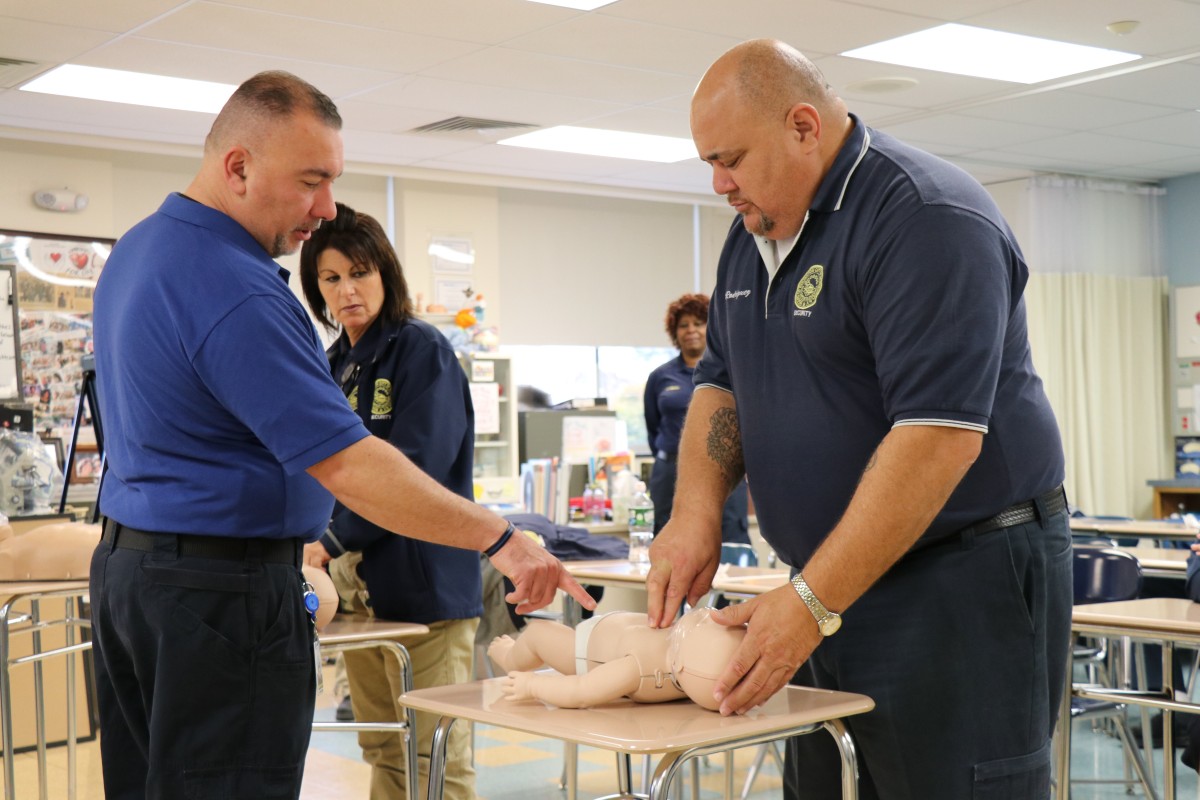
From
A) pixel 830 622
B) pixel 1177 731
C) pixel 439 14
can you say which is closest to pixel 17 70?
pixel 439 14

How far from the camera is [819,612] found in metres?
1.71

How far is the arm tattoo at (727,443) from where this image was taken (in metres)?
2.15

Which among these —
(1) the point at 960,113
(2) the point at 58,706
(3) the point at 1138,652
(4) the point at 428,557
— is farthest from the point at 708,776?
(1) the point at 960,113

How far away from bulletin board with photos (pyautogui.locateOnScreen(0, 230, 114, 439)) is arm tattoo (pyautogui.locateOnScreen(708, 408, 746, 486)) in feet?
18.2

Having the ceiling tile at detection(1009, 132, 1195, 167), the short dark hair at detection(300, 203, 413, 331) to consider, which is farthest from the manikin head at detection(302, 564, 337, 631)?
the ceiling tile at detection(1009, 132, 1195, 167)

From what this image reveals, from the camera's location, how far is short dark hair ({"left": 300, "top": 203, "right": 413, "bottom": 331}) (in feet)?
9.85

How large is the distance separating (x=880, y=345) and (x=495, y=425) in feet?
21.5

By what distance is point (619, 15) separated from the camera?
519 centimetres

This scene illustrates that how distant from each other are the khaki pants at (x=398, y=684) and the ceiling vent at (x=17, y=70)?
12.1 feet

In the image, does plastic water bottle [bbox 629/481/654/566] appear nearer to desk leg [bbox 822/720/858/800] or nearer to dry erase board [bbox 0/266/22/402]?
→ desk leg [bbox 822/720/858/800]

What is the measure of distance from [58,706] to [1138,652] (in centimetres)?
426

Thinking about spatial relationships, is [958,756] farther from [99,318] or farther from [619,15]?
[619,15]

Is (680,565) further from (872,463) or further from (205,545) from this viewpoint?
(205,545)

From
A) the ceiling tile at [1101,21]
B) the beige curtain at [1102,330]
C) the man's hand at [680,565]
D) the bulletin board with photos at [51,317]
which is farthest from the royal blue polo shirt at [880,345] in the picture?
the beige curtain at [1102,330]
